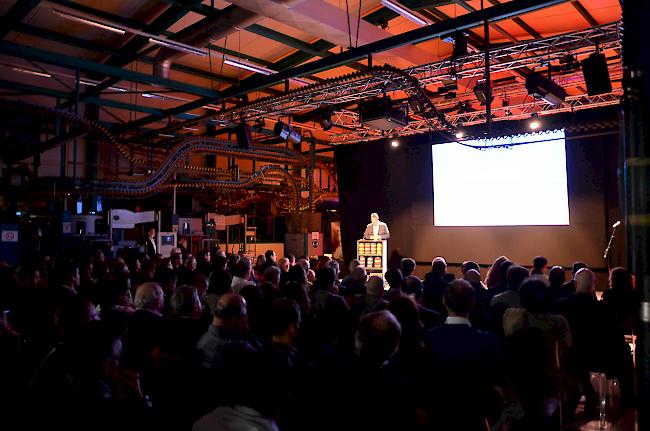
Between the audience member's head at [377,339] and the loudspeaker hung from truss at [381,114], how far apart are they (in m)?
6.19

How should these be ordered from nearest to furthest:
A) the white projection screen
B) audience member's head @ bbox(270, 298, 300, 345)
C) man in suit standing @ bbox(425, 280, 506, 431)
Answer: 1. man in suit standing @ bbox(425, 280, 506, 431)
2. audience member's head @ bbox(270, 298, 300, 345)
3. the white projection screen

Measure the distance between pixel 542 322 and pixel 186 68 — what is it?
25.5 ft

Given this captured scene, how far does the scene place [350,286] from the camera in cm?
479

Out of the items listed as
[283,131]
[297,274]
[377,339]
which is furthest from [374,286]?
[283,131]

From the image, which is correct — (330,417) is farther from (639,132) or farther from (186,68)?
(186,68)

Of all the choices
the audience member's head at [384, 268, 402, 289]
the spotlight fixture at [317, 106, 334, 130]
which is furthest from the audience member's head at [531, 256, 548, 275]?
the spotlight fixture at [317, 106, 334, 130]

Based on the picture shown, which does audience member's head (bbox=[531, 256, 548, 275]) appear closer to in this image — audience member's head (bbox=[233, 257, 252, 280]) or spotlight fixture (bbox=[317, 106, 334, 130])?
audience member's head (bbox=[233, 257, 252, 280])

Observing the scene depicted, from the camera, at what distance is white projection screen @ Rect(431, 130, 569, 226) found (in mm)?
10266

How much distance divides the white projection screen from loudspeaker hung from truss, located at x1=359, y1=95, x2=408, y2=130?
88.5 inches

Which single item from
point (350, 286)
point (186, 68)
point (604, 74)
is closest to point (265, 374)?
point (350, 286)

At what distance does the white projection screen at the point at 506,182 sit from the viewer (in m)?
10.3

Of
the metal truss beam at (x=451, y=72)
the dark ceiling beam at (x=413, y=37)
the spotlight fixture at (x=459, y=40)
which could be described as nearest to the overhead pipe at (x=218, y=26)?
the dark ceiling beam at (x=413, y=37)

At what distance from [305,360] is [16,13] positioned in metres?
5.73

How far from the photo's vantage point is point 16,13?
557 cm
